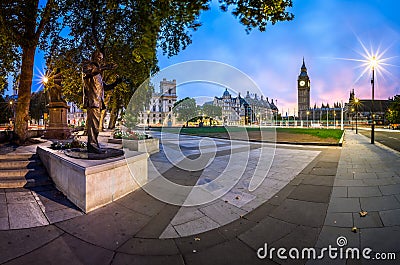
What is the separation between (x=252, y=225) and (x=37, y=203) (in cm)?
470

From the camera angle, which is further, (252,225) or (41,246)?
(252,225)

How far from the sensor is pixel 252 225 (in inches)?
155

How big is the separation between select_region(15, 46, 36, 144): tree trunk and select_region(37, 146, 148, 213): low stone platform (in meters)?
6.51

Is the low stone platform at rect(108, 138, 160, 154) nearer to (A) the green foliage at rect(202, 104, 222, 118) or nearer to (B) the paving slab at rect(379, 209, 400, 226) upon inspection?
(B) the paving slab at rect(379, 209, 400, 226)

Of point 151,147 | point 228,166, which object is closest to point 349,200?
point 228,166

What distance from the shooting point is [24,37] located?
10133mm

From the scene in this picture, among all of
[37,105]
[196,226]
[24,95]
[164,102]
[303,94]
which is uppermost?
[303,94]

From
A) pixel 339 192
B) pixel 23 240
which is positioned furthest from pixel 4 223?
pixel 339 192

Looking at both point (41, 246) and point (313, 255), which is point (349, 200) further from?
point (41, 246)

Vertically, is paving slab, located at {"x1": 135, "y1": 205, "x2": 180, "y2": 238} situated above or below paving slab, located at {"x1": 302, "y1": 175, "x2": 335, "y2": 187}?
below

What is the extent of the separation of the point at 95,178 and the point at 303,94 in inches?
5722

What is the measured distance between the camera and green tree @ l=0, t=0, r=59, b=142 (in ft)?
31.1

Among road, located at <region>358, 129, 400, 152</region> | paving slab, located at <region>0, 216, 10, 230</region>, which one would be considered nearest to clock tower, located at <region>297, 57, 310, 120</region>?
road, located at <region>358, 129, 400, 152</region>

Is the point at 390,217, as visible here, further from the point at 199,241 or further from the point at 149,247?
the point at 149,247
